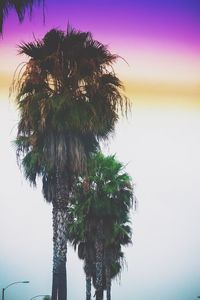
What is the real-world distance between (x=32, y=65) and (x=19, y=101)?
2.86ft

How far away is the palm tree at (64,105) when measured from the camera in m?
12.1

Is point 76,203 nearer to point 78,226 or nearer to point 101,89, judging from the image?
point 78,226

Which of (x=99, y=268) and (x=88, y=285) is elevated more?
(x=99, y=268)

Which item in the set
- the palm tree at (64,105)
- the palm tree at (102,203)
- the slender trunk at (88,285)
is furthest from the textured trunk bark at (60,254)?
the slender trunk at (88,285)

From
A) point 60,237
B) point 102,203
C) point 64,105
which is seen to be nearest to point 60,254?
point 60,237

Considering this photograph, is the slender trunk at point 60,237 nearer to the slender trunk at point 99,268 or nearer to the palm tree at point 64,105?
the palm tree at point 64,105

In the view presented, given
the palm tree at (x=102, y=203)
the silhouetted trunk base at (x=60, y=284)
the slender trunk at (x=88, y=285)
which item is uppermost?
the palm tree at (x=102, y=203)

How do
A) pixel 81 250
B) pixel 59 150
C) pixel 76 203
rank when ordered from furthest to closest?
pixel 81 250, pixel 76 203, pixel 59 150

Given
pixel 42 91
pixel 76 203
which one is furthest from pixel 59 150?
pixel 76 203

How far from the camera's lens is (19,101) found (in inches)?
490

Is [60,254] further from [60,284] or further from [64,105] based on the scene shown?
[64,105]

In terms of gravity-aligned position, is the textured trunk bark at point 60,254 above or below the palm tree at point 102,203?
below

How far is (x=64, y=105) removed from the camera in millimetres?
12039

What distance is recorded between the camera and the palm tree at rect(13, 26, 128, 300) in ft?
→ 39.6
